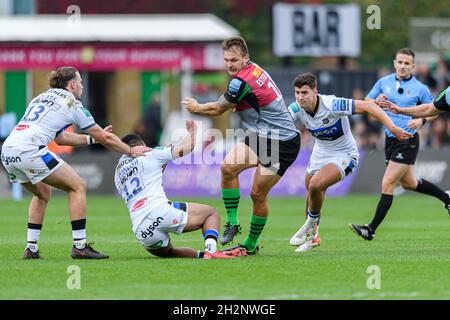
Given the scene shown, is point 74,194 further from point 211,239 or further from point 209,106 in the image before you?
point 209,106

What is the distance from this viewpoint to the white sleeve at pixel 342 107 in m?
14.1

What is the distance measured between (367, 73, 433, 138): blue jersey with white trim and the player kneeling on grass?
4.39m

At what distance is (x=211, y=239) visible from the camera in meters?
13.5

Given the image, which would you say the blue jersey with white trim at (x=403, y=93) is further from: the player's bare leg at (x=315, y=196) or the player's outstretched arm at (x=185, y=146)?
the player's outstretched arm at (x=185, y=146)

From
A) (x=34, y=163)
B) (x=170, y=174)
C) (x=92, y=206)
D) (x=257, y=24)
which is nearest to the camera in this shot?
(x=34, y=163)

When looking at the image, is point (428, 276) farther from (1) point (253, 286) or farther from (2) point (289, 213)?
(2) point (289, 213)

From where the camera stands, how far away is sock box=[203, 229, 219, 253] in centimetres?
1348

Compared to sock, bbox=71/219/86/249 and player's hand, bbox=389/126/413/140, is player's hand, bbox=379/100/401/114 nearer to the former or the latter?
player's hand, bbox=389/126/413/140

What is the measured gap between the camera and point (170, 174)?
1128 inches

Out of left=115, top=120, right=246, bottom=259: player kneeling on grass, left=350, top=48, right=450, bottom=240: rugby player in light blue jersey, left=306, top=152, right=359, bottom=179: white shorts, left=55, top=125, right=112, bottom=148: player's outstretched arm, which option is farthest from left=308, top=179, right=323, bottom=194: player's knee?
left=55, top=125, right=112, bottom=148: player's outstretched arm

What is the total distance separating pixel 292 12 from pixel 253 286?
2515cm

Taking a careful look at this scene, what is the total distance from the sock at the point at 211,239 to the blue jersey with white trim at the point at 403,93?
174 inches
